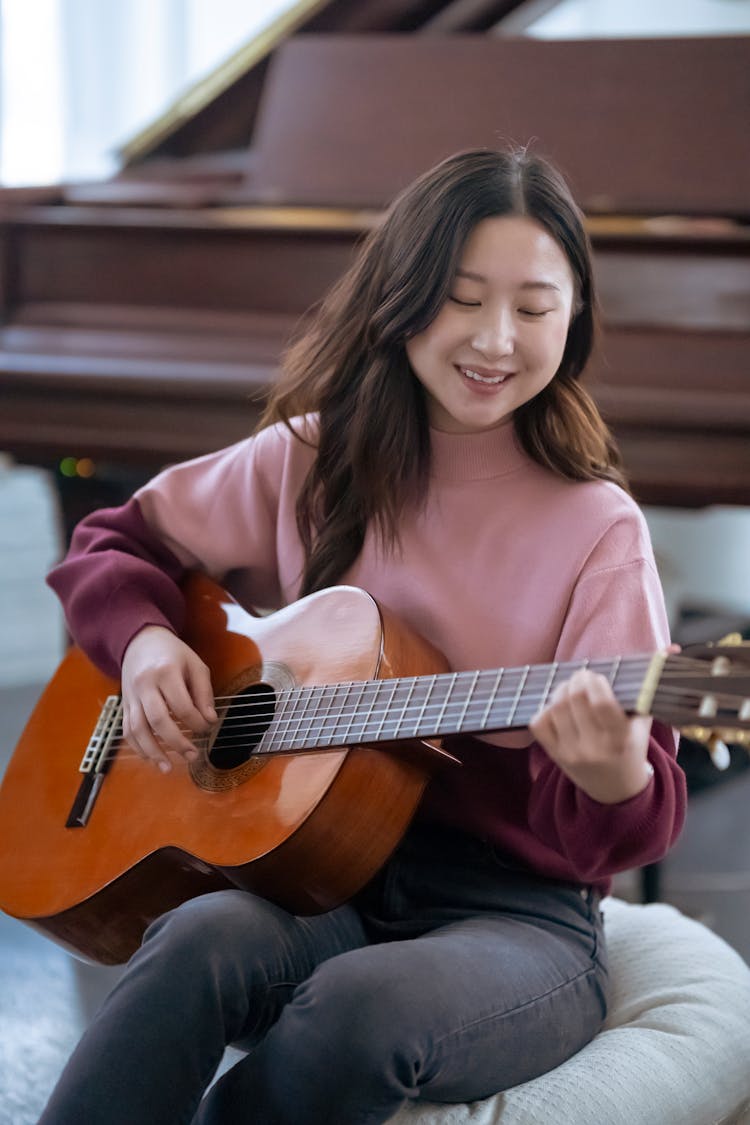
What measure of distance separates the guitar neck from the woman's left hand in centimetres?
2

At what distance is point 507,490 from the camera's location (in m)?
1.33

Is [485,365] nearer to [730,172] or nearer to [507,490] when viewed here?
[507,490]

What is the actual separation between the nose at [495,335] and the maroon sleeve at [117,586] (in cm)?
44

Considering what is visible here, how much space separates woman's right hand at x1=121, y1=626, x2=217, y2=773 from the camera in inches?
51.2

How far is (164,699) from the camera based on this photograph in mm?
1322

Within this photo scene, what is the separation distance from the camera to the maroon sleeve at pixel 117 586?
4.67 feet

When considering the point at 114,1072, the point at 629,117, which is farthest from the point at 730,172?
the point at 114,1072

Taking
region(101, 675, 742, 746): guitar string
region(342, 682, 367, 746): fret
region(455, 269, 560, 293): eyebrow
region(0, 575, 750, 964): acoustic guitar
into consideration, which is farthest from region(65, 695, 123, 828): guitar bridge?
region(455, 269, 560, 293): eyebrow

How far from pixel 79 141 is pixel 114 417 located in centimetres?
149

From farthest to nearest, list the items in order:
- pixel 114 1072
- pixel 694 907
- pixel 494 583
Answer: pixel 694 907, pixel 494 583, pixel 114 1072

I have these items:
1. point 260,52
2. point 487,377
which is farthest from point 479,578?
point 260,52

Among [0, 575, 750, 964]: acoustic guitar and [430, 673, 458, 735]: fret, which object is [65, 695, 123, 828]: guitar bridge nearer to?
[0, 575, 750, 964]: acoustic guitar

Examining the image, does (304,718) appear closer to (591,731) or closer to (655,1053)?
(591,731)

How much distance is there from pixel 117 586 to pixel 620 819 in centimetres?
60
